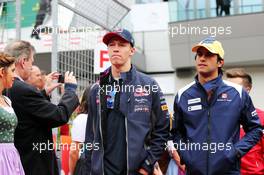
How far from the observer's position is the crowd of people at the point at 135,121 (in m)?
3.22

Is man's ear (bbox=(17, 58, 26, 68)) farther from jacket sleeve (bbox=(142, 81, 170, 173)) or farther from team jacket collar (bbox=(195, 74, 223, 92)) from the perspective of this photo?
team jacket collar (bbox=(195, 74, 223, 92))

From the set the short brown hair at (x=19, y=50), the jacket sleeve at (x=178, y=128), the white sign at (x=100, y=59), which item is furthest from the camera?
the white sign at (x=100, y=59)

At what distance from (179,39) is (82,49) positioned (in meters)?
5.56

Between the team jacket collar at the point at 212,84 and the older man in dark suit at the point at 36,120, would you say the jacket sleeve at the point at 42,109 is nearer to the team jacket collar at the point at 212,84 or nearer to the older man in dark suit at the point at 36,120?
the older man in dark suit at the point at 36,120

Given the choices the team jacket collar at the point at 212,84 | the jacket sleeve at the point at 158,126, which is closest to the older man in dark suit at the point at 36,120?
the jacket sleeve at the point at 158,126

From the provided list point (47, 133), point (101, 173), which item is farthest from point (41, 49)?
point (101, 173)

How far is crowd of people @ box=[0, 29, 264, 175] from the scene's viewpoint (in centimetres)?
322

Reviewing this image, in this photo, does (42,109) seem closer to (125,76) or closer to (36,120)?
(36,120)

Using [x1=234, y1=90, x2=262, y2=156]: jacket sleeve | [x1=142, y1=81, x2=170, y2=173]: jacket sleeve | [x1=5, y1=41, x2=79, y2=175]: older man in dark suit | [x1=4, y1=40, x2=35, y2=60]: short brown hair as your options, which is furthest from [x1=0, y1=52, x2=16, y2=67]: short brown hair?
[x1=234, y1=90, x2=262, y2=156]: jacket sleeve

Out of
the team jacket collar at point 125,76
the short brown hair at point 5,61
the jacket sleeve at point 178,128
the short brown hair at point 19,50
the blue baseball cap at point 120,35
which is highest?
the blue baseball cap at point 120,35

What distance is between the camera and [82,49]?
18.7ft

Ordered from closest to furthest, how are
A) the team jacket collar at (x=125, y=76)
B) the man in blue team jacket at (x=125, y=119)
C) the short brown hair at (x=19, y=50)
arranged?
1. the man in blue team jacket at (x=125, y=119)
2. the team jacket collar at (x=125, y=76)
3. the short brown hair at (x=19, y=50)

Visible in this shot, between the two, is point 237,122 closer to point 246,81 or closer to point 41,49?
point 246,81

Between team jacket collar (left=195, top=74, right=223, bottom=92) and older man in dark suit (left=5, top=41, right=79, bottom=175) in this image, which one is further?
older man in dark suit (left=5, top=41, right=79, bottom=175)
